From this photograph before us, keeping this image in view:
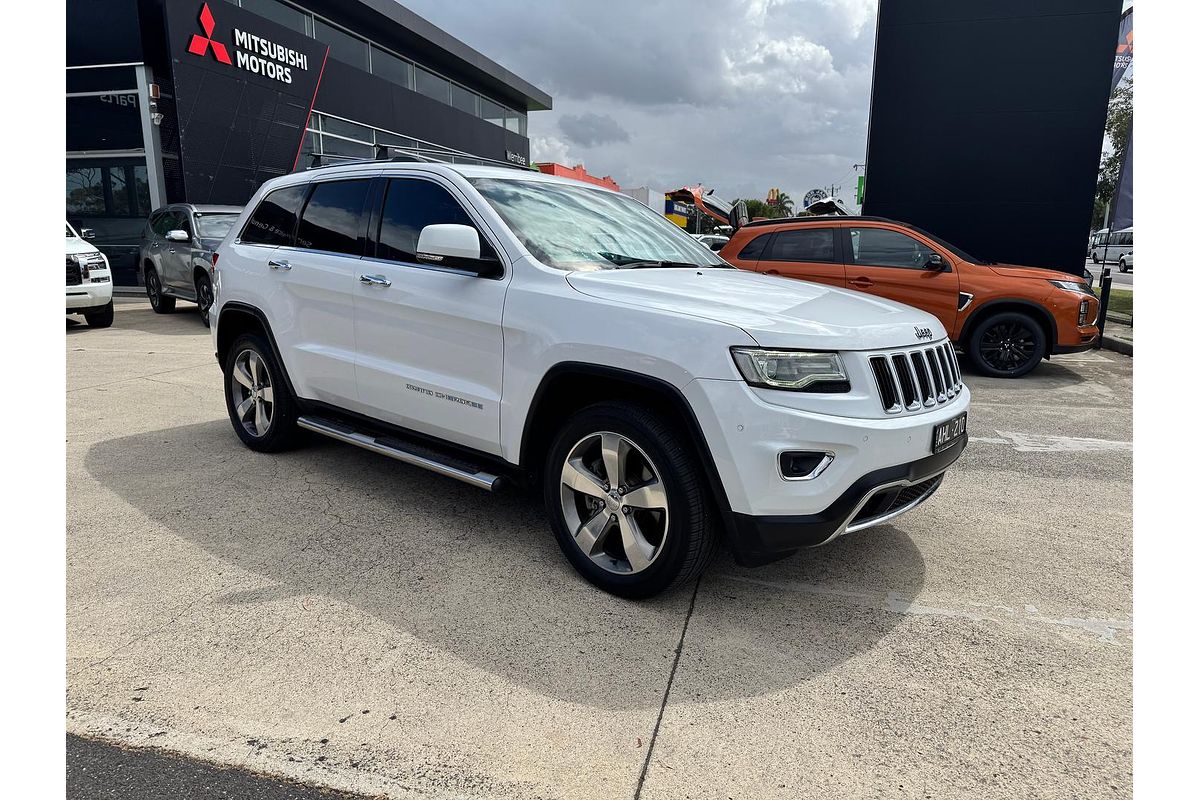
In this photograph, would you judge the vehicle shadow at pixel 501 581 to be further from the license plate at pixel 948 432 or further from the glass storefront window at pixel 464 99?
the glass storefront window at pixel 464 99

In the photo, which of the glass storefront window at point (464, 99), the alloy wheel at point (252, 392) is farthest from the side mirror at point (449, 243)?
the glass storefront window at point (464, 99)

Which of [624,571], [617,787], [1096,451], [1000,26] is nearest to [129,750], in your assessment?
[617,787]

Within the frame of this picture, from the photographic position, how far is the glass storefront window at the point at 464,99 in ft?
95.5

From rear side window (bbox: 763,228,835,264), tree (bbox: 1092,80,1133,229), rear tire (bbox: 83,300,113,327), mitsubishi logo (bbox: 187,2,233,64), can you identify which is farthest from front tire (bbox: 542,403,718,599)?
tree (bbox: 1092,80,1133,229)

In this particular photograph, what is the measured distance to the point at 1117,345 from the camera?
11.0 meters

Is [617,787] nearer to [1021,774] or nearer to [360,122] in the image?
[1021,774]

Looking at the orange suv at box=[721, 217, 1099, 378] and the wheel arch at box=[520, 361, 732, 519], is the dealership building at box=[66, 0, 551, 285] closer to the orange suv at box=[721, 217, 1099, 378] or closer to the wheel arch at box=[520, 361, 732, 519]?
the orange suv at box=[721, 217, 1099, 378]

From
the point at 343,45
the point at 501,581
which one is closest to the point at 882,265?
the point at 501,581

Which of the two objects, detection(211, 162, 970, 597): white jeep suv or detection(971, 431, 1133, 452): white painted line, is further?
detection(971, 431, 1133, 452): white painted line

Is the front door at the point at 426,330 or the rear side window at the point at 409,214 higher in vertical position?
the rear side window at the point at 409,214

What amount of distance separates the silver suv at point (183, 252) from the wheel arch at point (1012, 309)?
10074mm

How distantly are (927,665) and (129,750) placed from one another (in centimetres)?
269

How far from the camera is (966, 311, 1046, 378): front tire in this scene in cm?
855

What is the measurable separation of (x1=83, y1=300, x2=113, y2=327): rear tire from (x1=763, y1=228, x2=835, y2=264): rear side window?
388 inches
